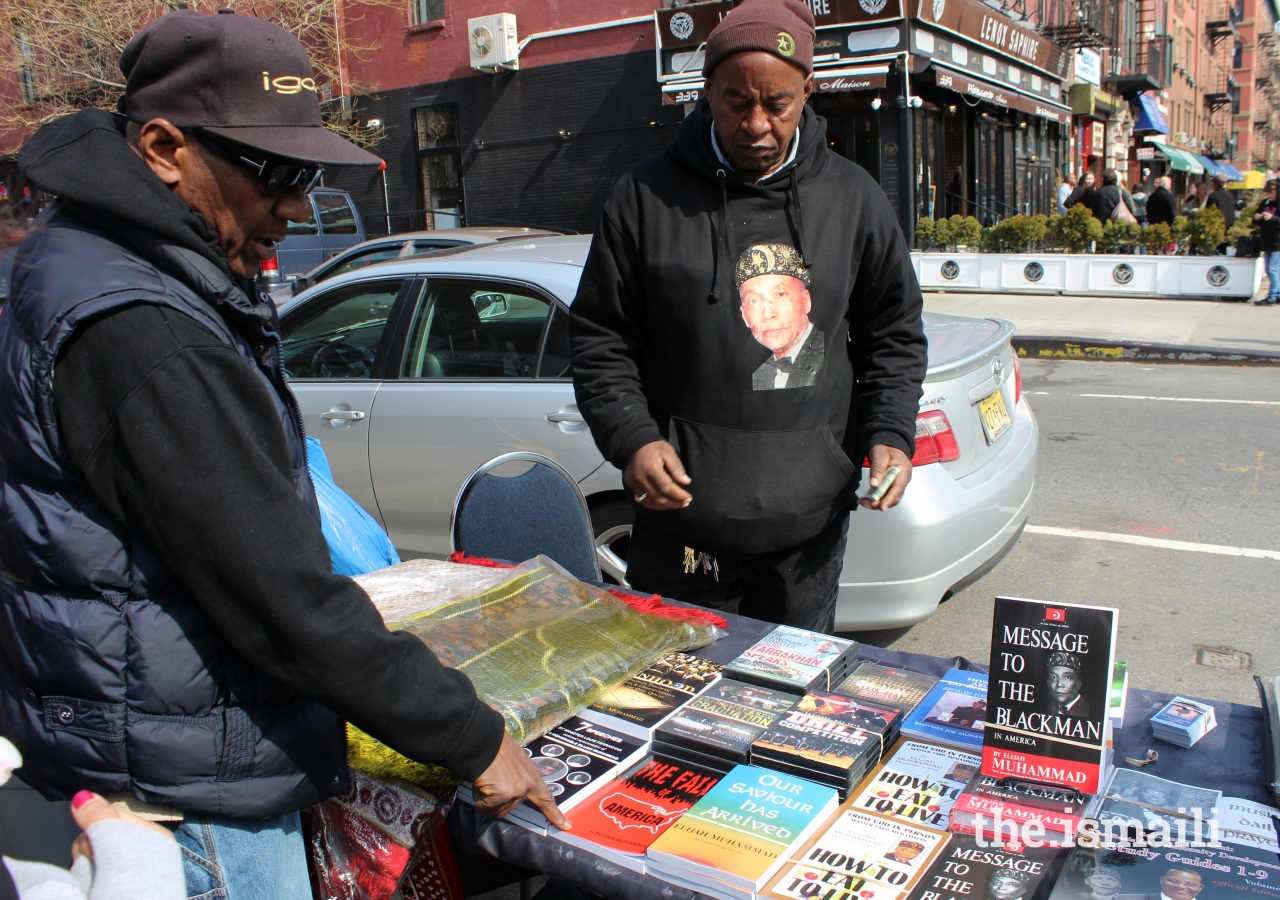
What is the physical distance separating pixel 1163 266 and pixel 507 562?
1412 centimetres

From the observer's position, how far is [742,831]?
157 centimetres

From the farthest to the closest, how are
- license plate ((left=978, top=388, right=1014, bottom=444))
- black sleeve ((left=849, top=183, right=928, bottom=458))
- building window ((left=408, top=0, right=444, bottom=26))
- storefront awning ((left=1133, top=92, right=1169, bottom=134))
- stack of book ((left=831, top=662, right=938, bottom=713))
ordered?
1. storefront awning ((left=1133, top=92, right=1169, bottom=134))
2. building window ((left=408, top=0, right=444, bottom=26))
3. license plate ((left=978, top=388, right=1014, bottom=444))
4. black sleeve ((left=849, top=183, right=928, bottom=458))
5. stack of book ((left=831, top=662, right=938, bottom=713))

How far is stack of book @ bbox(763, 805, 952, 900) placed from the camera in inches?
57.0

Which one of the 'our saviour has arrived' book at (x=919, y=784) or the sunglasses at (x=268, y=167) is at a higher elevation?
the sunglasses at (x=268, y=167)

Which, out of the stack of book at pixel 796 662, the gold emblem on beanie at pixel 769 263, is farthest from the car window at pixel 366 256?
the stack of book at pixel 796 662

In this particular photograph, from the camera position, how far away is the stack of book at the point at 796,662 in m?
2.00

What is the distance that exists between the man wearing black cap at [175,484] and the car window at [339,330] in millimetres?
3299

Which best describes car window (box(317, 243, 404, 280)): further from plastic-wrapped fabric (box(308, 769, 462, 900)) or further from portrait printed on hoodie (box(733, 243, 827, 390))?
plastic-wrapped fabric (box(308, 769, 462, 900))

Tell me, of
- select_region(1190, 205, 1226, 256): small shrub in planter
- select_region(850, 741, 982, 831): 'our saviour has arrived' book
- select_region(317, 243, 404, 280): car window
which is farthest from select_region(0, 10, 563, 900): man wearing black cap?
select_region(1190, 205, 1226, 256): small shrub in planter

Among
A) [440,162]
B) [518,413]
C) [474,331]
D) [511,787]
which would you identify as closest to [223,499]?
[511,787]

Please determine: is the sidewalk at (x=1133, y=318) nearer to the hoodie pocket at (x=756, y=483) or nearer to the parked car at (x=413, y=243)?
the parked car at (x=413, y=243)

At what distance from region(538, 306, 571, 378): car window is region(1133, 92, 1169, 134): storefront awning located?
1290 inches

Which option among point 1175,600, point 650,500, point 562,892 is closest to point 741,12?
point 650,500

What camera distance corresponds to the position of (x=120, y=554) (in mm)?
1288
